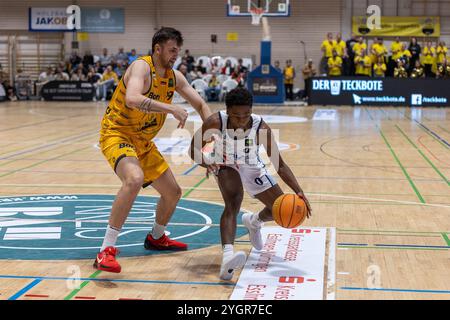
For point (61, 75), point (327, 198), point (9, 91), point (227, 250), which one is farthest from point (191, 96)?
point (9, 91)

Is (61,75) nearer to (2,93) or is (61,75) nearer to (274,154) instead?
(2,93)

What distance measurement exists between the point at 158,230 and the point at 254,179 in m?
1.10

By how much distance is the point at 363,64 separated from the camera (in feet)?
97.2

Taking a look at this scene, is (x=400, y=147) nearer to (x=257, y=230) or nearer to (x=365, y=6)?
(x=257, y=230)

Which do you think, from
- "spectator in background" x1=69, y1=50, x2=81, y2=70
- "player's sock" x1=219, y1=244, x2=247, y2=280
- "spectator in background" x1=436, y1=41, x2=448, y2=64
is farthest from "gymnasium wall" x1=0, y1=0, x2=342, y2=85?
"player's sock" x1=219, y1=244, x2=247, y2=280

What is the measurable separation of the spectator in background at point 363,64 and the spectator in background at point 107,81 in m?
10.6

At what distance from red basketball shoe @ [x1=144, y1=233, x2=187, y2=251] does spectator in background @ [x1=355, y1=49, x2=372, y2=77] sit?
23.8 metres

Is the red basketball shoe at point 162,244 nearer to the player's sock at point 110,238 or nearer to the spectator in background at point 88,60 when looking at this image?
the player's sock at point 110,238

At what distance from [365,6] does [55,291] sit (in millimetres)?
31501

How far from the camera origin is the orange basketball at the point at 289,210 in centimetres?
593

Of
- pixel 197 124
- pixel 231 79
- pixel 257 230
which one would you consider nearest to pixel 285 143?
pixel 197 124

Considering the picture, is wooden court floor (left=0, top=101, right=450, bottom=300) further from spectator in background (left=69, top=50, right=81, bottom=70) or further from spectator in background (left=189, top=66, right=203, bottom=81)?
spectator in background (left=69, top=50, right=81, bottom=70)

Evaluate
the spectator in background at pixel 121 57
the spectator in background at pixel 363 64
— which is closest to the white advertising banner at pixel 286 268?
the spectator in background at pixel 363 64

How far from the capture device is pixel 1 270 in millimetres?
5840
